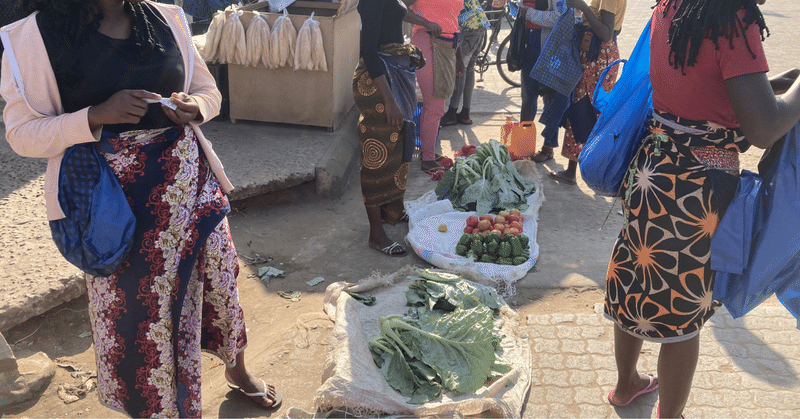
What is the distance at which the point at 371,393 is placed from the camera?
9.27 feet

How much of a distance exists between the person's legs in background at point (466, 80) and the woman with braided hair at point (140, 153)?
490 centimetres

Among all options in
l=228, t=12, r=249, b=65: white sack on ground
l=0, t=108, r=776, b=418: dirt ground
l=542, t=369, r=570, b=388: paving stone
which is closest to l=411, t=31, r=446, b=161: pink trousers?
l=0, t=108, r=776, b=418: dirt ground

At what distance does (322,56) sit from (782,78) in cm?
425

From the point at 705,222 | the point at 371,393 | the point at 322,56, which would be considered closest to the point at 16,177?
the point at 322,56

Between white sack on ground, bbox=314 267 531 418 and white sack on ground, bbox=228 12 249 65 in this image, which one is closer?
white sack on ground, bbox=314 267 531 418

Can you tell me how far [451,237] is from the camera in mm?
4832

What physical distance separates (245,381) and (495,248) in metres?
2.14

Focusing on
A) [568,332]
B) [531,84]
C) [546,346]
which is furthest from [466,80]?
[546,346]

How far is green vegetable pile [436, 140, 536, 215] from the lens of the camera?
5.27 metres

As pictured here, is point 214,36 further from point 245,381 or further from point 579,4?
point 245,381

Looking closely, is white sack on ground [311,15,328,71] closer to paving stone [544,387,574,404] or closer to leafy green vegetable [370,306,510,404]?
leafy green vegetable [370,306,510,404]

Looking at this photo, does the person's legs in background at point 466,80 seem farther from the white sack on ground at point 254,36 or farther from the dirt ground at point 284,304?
the white sack on ground at point 254,36

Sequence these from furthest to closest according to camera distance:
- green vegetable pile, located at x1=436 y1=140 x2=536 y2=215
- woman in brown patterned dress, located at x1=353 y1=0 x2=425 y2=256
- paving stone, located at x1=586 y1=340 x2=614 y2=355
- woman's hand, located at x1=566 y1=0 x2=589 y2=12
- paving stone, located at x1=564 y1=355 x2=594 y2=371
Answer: woman's hand, located at x1=566 y1=0 x2=589 y2=12, green vegetable pile, located at x1=436 y1=140 x2=536 y2=215, woman in brown patterned dress, located at x1=353 y1=0 x2=425 y2=256, paving stone, located at x1=586 y1=340 x2=614 y2=355, paving stone, located at x1=564 y1=355 x2=594 y2=371

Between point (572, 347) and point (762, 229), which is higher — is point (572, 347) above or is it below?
below
